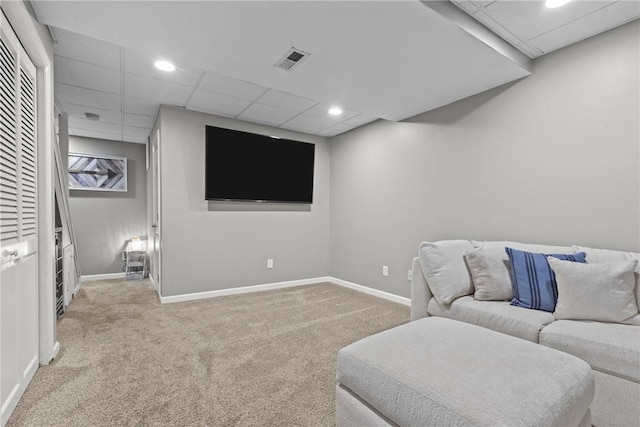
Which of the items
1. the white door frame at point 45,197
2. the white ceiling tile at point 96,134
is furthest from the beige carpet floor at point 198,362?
the white ceiling tile at point 96,134

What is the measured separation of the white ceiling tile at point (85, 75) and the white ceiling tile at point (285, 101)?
1407mm

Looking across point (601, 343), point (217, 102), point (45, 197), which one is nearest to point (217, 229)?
point (217, 102)

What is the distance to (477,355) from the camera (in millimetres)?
1301

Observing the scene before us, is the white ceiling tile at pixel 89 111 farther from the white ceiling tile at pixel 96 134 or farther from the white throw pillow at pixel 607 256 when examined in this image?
the white throw pillow at pixel 607 256

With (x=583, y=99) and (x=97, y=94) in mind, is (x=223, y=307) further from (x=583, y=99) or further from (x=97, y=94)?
(x=583, y=99)

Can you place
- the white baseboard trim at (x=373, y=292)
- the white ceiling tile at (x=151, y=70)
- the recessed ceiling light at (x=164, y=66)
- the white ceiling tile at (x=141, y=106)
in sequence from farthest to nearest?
1. the white baseboard trim at (x=373, y=292)
2. the white ceiling tile at (x=141, y=106)
3. the recessed ceiling light at (x=164, y=66)
4. the white ceiling tile at (x=151, y=70)

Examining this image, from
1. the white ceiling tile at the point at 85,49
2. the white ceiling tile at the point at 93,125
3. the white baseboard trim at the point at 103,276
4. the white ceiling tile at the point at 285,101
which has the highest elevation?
the white ceiling tile at the point at 85,49

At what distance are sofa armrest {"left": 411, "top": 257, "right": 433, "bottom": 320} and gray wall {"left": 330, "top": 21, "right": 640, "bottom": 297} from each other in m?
0.93

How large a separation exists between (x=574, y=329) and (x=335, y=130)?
3709 millimetres

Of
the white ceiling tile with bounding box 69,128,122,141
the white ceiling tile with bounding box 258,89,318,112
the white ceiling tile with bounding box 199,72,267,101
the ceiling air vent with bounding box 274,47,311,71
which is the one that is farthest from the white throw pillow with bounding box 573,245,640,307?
the white ceiling tile with bounding box 69,128,122,141

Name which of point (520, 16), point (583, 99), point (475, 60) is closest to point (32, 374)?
point (475, 60)

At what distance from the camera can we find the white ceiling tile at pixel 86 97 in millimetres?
3233

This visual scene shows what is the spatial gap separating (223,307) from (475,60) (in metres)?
3.43

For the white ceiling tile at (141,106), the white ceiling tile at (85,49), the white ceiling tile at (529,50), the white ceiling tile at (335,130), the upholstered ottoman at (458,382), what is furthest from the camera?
the white ceiling tile at (335,130)
